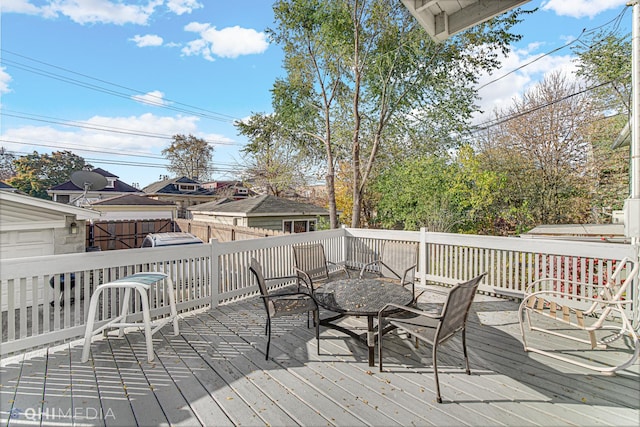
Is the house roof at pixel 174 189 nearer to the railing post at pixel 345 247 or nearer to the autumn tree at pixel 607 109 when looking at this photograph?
the railing post at pixel 345 247

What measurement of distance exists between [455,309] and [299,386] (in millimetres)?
1395

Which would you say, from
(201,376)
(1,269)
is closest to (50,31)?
(1,269)

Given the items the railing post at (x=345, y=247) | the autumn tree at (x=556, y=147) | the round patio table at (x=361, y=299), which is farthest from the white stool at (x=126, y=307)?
the autumn tree at (x=556, y=147)

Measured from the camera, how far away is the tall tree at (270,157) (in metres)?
12.6

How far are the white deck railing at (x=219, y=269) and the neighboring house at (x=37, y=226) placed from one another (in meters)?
0.77

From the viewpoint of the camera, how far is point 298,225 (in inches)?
511

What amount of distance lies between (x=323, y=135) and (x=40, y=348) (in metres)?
8.80

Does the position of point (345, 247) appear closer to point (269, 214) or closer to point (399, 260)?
point (399, 260)

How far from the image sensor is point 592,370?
2.61 metres

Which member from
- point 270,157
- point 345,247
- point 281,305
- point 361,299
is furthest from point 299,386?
point 270,157

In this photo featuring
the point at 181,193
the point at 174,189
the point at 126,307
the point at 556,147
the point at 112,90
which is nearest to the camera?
the point at 126,307

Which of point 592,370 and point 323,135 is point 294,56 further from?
point 592,370

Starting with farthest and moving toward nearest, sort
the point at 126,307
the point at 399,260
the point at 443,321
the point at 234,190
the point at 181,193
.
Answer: the point at 234,190, the point at 181,193, the point at 399,260, the point at 126,307, the point at 443,321

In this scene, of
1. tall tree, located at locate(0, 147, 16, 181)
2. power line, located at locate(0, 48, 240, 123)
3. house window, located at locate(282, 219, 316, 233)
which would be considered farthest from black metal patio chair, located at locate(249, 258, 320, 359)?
house window, located at locate(282, 219, 316, 233)
